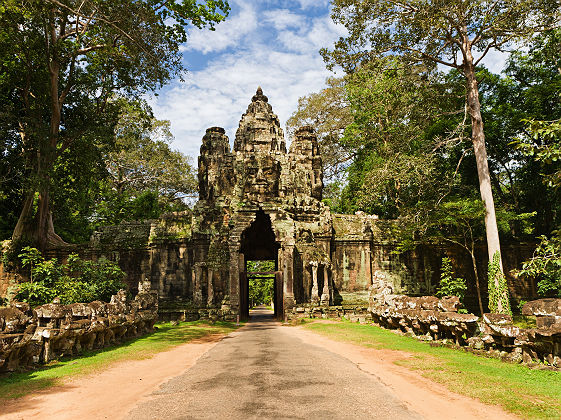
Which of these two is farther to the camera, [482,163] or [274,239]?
[274,239]

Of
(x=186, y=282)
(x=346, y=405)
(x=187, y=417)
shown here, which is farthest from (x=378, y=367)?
(x=186, y=282)

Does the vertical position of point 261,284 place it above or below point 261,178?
below

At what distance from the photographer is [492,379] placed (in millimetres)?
6617

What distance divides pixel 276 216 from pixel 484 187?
984 cm

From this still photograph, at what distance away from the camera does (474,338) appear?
959 cm

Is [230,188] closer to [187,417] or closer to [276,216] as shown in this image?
[276,216]

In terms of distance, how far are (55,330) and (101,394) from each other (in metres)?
3.41

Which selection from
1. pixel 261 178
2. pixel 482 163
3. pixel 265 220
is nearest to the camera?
pixel 482 163

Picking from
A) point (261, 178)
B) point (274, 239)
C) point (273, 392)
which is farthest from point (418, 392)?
point (274, 239)

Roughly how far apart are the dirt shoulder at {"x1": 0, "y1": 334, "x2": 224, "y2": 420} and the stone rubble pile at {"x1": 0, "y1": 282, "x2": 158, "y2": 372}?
4.67ft

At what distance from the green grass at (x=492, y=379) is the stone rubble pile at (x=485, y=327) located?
454 mm

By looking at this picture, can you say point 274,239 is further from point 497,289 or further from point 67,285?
point 497,289

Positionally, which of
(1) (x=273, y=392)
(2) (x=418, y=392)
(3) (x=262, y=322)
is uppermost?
(1) (x=273, y=392)

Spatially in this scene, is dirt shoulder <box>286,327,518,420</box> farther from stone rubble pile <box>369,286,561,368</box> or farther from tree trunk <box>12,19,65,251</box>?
tree trunk <box>12,19,65,251</box>
